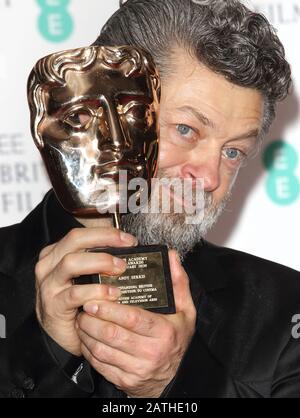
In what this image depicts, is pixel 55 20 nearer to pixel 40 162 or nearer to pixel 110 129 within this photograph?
pixel 40 162

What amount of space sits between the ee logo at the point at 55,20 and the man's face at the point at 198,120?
670 millimetres

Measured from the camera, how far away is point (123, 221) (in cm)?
194

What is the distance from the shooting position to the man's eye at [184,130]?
73.7 inches

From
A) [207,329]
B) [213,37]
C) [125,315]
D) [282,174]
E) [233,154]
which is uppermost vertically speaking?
[213,37]

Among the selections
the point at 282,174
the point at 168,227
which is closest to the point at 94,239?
the point at 168,227

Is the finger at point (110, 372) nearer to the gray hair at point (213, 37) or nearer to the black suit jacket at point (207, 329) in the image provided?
the black suit jacket at point (207, 329)

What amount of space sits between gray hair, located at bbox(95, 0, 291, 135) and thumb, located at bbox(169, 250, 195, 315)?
388mm

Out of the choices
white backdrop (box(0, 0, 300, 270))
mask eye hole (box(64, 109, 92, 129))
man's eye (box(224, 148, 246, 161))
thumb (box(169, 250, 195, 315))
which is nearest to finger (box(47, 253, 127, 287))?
thumb (box(169, 250, 195, 315))

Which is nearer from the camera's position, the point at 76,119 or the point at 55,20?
the point at 76,119

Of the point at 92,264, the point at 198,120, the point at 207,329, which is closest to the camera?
the point at 92,264

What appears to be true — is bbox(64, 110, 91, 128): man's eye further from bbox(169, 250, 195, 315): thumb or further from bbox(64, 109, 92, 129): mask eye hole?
bbox(169, 250, 195, 315): thumb

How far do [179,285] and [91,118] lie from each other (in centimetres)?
30

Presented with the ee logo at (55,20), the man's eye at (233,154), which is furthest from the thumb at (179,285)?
the ee logo at (55,20)

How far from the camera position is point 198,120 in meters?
1.85
